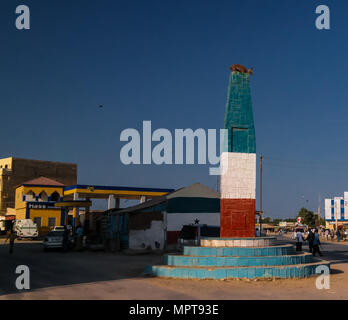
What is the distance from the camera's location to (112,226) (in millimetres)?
33500

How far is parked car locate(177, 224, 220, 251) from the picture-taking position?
25.7 metres

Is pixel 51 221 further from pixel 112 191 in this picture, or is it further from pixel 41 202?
pixel 112 191

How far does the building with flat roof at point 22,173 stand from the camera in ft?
234

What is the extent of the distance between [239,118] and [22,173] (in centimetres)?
6404

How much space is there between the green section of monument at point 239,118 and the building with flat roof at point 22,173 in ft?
201

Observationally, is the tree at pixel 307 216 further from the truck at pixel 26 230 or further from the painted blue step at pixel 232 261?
the painted blue step at pixel 232 261

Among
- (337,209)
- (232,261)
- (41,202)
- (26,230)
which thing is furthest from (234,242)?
(337,209)

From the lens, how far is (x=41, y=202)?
167 feet

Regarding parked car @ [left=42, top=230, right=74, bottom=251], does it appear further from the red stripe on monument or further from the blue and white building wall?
the blue and white building wall

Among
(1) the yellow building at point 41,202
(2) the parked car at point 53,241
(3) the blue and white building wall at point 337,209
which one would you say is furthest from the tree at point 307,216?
(2) the parked car at point 53,241
